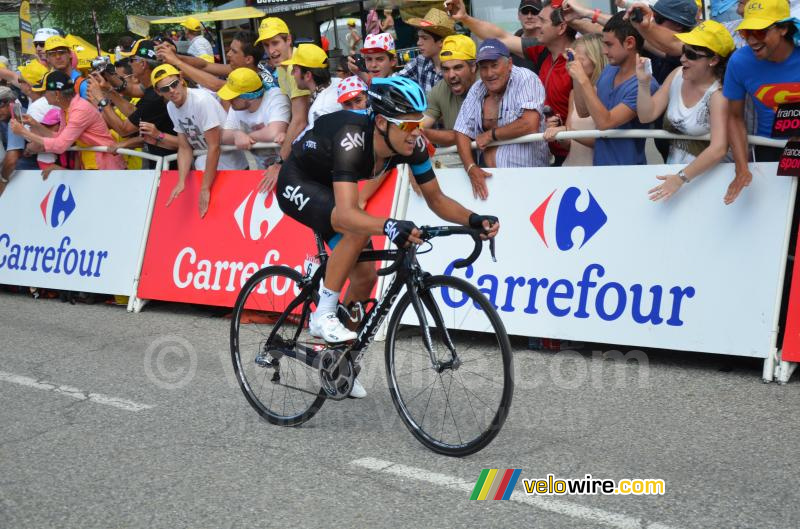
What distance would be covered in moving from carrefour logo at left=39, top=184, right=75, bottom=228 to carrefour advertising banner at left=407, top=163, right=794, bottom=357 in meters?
4.84

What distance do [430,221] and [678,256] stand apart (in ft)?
6.70

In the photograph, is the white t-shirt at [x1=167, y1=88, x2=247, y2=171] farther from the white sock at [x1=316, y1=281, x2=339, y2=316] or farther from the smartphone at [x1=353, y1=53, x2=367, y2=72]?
the white sock at [x1=316, y1=281, x2=339, y2=316]

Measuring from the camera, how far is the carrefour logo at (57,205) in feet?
33.7

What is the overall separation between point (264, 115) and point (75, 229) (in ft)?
8.75

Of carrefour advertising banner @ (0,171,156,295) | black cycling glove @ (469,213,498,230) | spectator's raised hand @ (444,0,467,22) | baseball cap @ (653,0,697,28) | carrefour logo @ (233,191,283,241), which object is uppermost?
baseball cap @ (653,0,697,28)

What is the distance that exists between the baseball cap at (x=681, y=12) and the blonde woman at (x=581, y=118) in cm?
70

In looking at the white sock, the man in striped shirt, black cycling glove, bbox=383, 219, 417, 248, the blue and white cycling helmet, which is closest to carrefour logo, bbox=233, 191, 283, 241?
the man in striped shirt

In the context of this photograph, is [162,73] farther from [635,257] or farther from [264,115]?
[635,257]

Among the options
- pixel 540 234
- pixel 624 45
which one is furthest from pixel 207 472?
pixel 624 45

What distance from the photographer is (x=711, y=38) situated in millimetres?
6238

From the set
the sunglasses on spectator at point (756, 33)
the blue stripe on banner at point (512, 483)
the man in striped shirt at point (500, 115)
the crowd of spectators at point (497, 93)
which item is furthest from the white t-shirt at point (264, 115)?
the blue stripe on banner at point (512, 483)

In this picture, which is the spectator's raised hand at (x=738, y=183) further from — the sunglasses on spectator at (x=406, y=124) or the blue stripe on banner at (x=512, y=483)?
the blue stripe on banner at (x=512, y=483)

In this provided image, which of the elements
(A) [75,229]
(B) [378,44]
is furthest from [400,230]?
(A) [75,229]

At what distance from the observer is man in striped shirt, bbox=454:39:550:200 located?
732 centimetres
